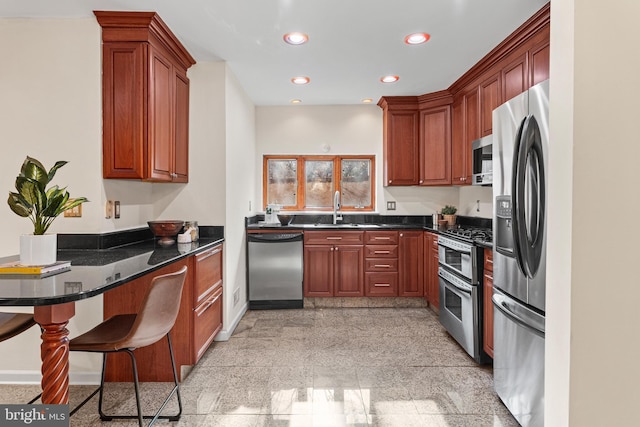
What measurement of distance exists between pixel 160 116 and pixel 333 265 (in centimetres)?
252

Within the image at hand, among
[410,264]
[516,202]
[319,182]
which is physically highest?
[319,182]

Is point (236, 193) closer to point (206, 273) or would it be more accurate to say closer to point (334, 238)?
point (206, 273)

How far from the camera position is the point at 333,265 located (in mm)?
4371

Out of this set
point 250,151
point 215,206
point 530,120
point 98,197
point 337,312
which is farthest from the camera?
point 250,151

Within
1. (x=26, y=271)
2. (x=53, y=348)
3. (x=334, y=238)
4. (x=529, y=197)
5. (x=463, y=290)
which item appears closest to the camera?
(x=53, y=348)

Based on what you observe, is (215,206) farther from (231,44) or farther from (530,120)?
(530,120)

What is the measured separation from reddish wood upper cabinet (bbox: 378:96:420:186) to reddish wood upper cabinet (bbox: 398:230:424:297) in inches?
28.6

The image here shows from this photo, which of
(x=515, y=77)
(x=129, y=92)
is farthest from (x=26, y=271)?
(x=515, y=77)

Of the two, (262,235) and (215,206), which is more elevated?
(215,206)

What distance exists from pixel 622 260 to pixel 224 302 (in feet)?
10.2

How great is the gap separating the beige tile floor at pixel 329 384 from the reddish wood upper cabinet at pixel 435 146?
1.79 m

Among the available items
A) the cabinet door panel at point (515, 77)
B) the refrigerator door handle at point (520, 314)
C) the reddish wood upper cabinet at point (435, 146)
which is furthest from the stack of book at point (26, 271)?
the reddish wood upper cabinet at point (435, 146)

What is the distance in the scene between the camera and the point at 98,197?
2.47 meters

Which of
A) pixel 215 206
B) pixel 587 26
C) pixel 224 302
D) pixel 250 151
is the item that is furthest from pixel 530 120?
pixel 250 151
